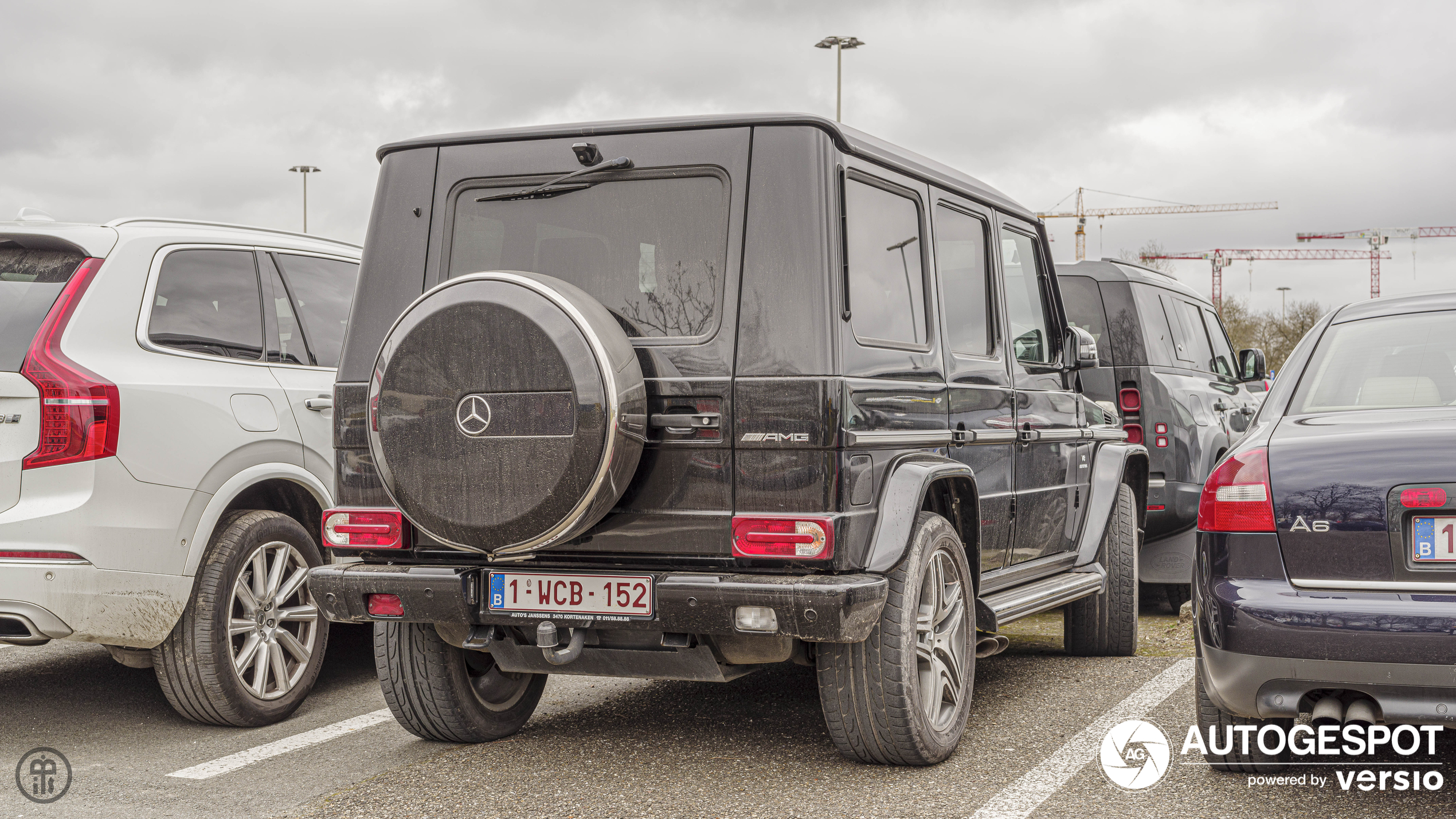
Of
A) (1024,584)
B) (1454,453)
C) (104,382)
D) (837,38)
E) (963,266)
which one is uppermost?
(837,38)

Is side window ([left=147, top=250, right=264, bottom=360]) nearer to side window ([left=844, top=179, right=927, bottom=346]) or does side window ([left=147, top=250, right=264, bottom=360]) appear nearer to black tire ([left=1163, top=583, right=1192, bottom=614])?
side window ([left=844, top=179, right=927, bottom=346])

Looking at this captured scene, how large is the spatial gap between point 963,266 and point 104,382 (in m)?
3.19

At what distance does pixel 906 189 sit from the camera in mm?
4730

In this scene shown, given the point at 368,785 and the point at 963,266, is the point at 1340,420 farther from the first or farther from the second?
the point at 368,785

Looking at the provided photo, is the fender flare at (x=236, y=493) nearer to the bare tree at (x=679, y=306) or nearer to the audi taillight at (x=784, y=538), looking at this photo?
the bare tree at (x=679, y=306)

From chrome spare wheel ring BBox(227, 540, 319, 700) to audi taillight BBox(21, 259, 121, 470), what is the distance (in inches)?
33.9

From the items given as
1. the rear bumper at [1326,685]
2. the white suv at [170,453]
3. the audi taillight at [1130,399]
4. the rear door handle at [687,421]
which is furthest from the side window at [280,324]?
the audi taillight at [1130,399]

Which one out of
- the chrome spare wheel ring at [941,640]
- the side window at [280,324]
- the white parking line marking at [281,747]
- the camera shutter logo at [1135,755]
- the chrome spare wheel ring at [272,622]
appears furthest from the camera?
the side window at [280,324]

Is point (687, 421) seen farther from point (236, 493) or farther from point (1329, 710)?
point (236, 493)

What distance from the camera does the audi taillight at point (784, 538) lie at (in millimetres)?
3836

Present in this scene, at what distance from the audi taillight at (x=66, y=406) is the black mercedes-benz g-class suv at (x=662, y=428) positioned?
87 cm

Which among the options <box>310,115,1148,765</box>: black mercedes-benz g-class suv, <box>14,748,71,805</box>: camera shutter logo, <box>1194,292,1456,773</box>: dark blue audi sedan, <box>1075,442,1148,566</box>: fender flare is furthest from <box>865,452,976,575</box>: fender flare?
<box>14,748,71,805</box>: camera shutter logo

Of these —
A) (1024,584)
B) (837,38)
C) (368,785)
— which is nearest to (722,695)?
(1024,584)

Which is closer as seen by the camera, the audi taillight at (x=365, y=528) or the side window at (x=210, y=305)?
the audi taillight at (x=365, y=528)
